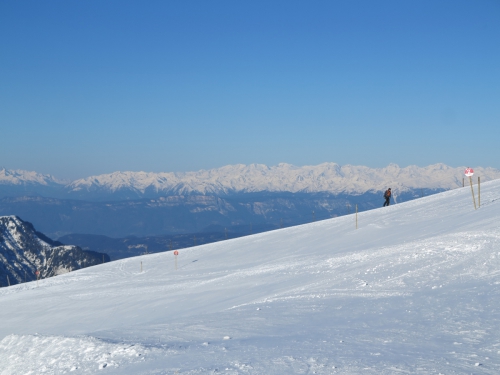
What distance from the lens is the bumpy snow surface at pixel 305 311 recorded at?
9578 millimetres

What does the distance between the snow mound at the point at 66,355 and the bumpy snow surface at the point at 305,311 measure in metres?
0.03

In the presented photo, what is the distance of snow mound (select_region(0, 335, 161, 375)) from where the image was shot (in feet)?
33.4

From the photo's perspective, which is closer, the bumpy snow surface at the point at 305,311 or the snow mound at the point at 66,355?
the bumpy snow surface at the point at 305,311

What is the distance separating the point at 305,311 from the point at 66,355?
619 centimetres

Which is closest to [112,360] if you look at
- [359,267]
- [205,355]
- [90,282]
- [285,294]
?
[205,355]

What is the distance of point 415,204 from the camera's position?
36031 millimetres

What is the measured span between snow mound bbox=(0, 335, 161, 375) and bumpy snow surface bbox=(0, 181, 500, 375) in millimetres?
34

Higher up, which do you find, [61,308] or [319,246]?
[319,246]

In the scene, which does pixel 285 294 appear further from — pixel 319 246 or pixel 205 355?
pixel 319 246

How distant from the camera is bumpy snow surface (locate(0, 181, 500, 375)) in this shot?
31.4 feet

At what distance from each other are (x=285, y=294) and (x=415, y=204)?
21342mm

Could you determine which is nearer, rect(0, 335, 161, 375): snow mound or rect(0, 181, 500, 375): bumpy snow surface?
rect(0, 181, 500, 375): bumpy snow surface

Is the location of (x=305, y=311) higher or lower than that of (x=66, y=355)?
lower

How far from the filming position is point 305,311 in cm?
1400
